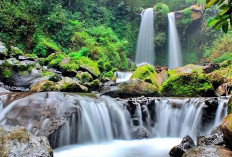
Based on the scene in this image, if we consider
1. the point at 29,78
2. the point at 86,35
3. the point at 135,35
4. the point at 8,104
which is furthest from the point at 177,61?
the point at 8,104

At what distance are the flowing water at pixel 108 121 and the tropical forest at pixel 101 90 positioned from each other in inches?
1.0

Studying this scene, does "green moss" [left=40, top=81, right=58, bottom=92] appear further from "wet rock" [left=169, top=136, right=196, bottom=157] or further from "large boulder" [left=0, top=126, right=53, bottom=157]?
"wet rock" [left=169, top=136, right=196, bottom=157]

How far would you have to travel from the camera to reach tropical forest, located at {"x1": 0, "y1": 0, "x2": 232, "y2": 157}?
479cm

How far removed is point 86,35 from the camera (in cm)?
1941

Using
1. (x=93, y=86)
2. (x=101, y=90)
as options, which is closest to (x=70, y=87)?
(x=101, y=90)

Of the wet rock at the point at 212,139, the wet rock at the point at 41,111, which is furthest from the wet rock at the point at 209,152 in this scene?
the wet rock at the point at 41,111

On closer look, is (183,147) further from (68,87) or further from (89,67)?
(89,67)

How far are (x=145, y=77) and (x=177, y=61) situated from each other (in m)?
14.8

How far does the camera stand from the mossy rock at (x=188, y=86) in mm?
9305

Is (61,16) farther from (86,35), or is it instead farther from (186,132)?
(186,132)

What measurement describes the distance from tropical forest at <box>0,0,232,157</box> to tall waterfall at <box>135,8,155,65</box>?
0.36 feet

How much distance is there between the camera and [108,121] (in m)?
6.95

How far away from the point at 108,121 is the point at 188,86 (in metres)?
4.22

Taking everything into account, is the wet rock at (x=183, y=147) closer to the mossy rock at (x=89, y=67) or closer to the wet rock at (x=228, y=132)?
the wet rock at (x=228, y=132)
